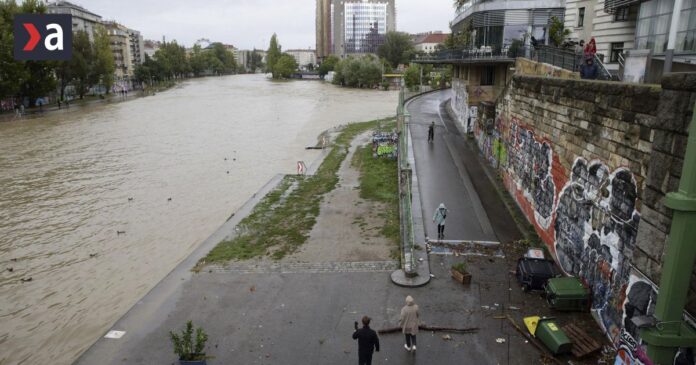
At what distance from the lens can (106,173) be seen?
31.6 meters

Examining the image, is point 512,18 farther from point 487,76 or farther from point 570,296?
point 570,296

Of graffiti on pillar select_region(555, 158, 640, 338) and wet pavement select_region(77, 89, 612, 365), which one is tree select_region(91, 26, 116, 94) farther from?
graffiti on pillar select_region(555, 158, 640, 338)

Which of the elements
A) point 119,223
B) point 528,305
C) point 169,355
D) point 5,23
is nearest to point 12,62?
point 5,23

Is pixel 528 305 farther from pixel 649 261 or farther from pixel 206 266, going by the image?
pixel 206 266

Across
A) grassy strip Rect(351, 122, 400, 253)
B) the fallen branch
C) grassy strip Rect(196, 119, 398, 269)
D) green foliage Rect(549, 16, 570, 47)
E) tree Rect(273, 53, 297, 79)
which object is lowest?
grassy strip Rect(196, 119, 398, 269)

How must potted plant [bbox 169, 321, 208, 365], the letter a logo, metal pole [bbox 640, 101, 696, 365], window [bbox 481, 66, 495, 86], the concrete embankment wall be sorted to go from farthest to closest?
window [bbox 481, 66, 495, 86] → the letter a logo → potted plant [bbox 169, 321, 208, 365] → the concrete embankment wall → metal pole [bbox 640, 101, 696, 365]

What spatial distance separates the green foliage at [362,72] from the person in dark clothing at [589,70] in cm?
9664

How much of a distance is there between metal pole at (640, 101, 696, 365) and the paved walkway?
30.5ft

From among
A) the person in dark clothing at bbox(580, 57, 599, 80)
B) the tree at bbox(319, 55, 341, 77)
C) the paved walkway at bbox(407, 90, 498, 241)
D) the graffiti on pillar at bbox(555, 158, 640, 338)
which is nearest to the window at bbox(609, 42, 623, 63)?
the person in dark clothing at bbox(580, 57, 599, 80)

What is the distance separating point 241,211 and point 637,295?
648 inches

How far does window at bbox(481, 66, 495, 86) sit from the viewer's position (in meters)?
34.8

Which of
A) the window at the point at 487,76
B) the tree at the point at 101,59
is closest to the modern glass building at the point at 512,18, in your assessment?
the window at the point at 487,76

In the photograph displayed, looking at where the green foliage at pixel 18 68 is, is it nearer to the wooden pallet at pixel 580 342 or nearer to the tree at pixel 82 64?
the tree at pixel 82 64


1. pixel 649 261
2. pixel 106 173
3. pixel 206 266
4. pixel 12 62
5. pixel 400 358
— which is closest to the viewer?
pixel 649 261
